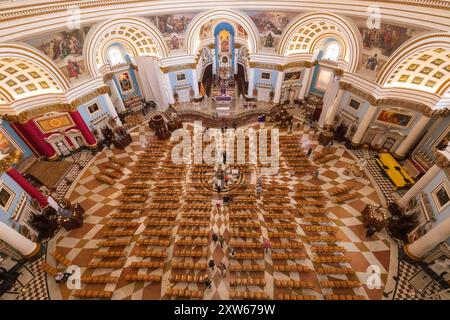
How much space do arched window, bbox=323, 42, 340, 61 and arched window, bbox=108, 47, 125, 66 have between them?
81.6 feet

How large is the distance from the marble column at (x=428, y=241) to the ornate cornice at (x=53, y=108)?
91.1ft

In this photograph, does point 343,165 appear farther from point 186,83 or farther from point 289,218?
point 186,83

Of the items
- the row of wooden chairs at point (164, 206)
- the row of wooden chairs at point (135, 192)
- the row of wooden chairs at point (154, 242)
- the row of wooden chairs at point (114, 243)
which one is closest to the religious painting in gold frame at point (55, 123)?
the row of wooden chairs at point (135, 192)

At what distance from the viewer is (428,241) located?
486 inches

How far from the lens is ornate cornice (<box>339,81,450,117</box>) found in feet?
54.7

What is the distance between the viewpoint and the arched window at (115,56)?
25.3m

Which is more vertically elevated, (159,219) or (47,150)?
(47,150)

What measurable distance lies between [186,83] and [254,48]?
934cm

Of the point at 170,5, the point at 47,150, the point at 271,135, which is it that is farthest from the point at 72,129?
the point at 271,135

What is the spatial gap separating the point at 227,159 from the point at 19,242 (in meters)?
15.9

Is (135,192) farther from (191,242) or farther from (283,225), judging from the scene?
(283,225)

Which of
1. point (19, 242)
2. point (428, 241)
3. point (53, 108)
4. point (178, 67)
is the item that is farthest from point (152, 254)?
point (178, 67)
